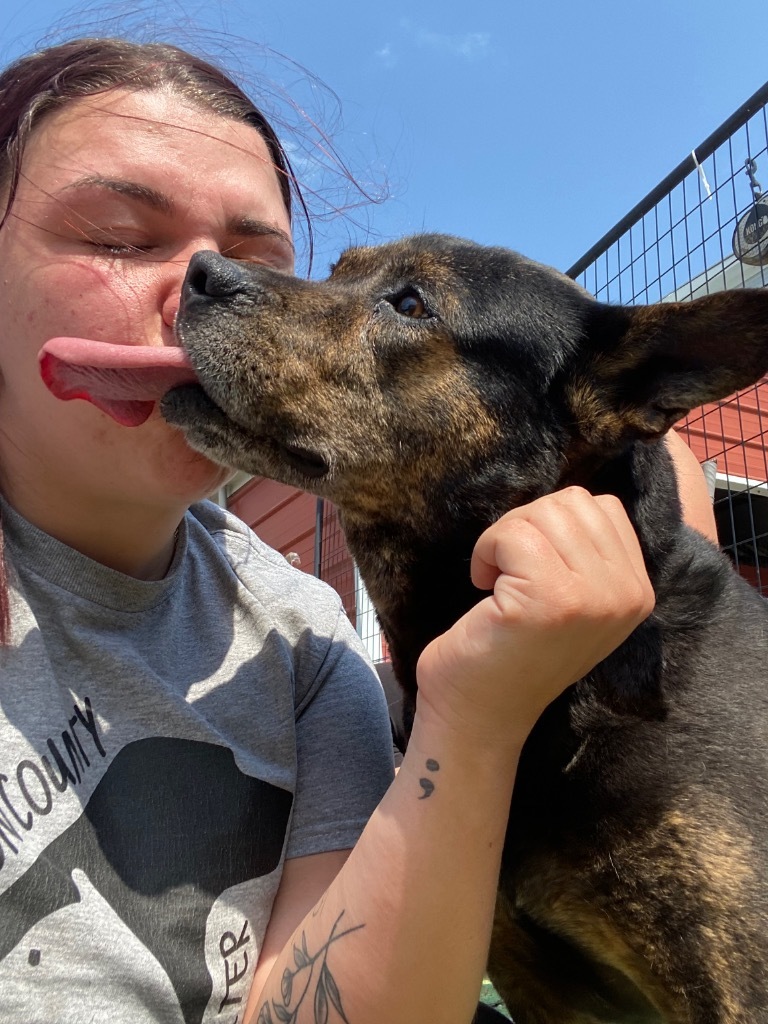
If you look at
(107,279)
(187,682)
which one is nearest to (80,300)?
(107,279)

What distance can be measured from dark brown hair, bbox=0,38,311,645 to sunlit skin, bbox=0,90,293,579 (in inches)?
1.7

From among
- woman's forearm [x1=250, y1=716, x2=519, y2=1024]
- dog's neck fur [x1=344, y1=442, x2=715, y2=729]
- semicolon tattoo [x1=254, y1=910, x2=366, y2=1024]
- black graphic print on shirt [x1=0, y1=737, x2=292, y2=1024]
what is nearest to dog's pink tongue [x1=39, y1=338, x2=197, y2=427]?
dog's neck fur [x1=344, y1=442, x2=715, y2=729]

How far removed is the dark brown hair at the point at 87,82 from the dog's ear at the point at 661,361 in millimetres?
1088

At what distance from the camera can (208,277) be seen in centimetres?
185

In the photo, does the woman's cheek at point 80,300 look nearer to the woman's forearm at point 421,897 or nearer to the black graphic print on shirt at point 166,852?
the black graphic print on shirt at point 166,852

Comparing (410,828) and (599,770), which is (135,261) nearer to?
(410,828)

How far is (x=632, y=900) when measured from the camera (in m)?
1.70

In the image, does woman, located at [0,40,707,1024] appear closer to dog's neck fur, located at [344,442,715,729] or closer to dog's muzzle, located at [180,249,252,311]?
dog's muzzle, located at [180,249,252,311]

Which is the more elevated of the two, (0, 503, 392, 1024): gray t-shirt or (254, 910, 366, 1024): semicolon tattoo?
(0, 503, 392, 1024): gray t-shirt

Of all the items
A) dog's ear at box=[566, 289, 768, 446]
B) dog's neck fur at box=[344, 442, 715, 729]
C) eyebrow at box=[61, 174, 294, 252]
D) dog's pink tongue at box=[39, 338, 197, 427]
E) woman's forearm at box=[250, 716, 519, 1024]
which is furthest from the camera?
dog's neck fur at box=[344, 442, 715, 729]

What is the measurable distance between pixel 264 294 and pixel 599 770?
4.28 feet

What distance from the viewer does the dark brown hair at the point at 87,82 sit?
189cm

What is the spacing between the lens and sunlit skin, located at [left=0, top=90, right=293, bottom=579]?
1.75 meters

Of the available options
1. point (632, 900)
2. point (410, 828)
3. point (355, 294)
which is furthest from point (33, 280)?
point (632, 900)
